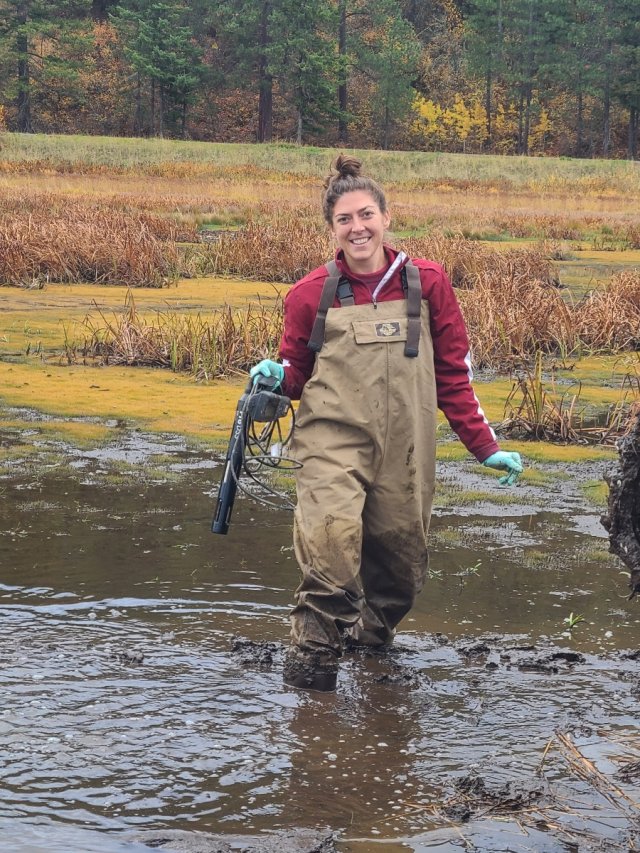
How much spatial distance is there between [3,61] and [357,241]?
2051 inches

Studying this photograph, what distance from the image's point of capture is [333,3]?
194 feet

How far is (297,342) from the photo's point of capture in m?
3.47

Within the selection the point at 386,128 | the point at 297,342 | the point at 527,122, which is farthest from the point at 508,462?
the point at 527,122

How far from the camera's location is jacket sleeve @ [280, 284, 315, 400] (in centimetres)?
343

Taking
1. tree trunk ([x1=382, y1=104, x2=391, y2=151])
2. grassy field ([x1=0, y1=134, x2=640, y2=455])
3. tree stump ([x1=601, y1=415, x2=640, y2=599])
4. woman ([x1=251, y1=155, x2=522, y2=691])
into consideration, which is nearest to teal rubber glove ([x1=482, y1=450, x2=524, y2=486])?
woman ([x1=251, y1=155, x2=522, y2=691])

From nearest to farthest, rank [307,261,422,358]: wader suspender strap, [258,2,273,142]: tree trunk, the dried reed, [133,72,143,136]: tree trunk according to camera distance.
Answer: [307,261,422,358]: wader suspender strap, the dried reed, [258,2,273,142]: tree trunk, [133,72,143,136]: tree trunk

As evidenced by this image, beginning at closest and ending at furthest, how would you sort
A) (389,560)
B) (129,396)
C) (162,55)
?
(389,560), (129,396), (162,55)

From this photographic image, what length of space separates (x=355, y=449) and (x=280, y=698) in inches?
31.7

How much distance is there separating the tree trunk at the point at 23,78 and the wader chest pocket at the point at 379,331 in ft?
165

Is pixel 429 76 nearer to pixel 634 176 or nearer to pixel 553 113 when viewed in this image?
pixel 553 113

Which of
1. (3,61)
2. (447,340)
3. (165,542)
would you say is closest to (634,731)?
(447,340)

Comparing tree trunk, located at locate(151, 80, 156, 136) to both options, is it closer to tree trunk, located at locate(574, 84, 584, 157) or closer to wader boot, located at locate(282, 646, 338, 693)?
tree trunk, located at locate(574, 84, 584, 157)

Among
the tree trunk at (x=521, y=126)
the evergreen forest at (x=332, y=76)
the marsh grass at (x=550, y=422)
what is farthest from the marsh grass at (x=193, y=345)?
the tree trunk at (x=521, y=126)

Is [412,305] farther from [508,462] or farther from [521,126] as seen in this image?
[521,126]
